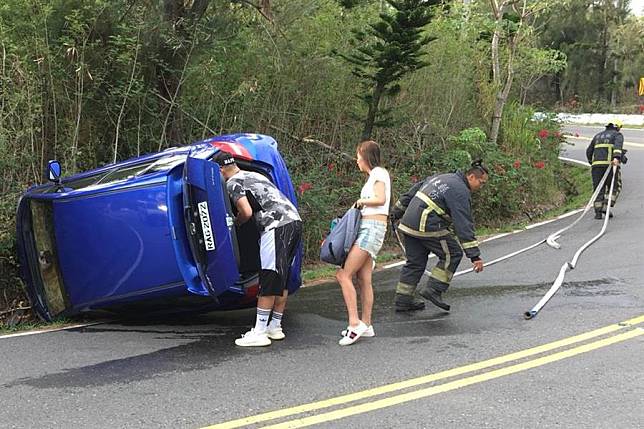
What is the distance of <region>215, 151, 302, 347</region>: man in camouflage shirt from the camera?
543cm

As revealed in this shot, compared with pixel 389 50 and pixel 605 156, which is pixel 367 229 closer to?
pixel 389 50

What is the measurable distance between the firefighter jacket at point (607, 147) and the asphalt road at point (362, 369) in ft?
17.6

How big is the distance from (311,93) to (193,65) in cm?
336

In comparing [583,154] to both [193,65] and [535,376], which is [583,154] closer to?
[193,65]

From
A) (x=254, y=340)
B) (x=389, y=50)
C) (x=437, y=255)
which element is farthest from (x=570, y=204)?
(x=254, y=340)

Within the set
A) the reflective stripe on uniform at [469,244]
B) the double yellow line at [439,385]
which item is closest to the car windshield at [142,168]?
the double yellow line at [439,385]

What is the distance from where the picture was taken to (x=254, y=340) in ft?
18.0

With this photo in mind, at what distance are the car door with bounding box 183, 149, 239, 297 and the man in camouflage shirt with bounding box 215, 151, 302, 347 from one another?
15 cm

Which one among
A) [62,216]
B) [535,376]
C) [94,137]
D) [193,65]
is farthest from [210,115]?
[535,376]

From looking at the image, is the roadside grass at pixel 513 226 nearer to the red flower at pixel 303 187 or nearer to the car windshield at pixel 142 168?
the red flower at pixel 303 187

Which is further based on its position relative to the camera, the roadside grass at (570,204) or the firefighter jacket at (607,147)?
the roadside grass at (570,204)

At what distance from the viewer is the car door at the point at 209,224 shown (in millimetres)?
5371

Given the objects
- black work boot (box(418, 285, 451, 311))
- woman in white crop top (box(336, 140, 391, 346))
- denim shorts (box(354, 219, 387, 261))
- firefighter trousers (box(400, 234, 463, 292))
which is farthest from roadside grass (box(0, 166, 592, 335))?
denim shorts (box(354, 219, 387, 261))

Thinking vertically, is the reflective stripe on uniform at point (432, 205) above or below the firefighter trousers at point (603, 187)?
above
